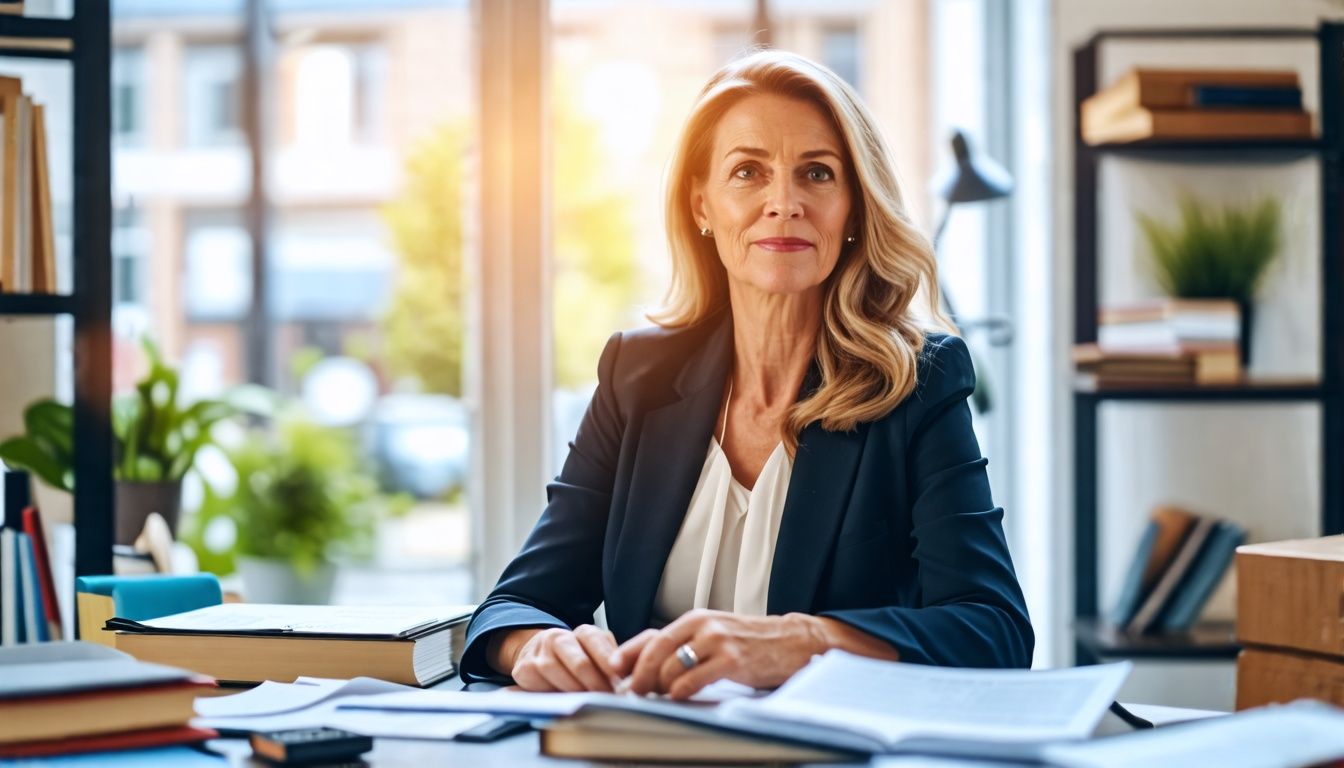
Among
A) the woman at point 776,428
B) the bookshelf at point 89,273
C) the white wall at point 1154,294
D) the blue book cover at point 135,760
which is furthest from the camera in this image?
the white wall at point 1154,294

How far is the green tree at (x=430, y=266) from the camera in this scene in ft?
10.3

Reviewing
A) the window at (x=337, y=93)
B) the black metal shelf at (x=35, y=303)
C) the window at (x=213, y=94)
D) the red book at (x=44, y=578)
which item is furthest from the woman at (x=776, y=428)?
the window at (x=213, y=94)

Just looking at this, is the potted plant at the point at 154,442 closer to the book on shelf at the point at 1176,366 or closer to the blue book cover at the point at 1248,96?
the book on shelf at the point at 1176,366

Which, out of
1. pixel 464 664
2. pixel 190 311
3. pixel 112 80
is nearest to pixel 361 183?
pixel 190 311

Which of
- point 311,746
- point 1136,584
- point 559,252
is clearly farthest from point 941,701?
point 559,252

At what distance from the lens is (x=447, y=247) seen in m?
3.18

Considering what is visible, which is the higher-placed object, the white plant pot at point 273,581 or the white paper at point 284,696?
the white paper at point 284,696

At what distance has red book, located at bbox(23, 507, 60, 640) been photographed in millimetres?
1762

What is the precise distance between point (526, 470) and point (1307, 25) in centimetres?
204

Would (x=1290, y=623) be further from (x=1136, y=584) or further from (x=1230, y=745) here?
(x=1136, y=584)

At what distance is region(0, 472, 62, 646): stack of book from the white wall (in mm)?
2084

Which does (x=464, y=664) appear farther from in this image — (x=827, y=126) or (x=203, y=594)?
(x=827, y=126)

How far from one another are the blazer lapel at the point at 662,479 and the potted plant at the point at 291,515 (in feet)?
5.28

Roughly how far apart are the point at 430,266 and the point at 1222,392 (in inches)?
76.6
